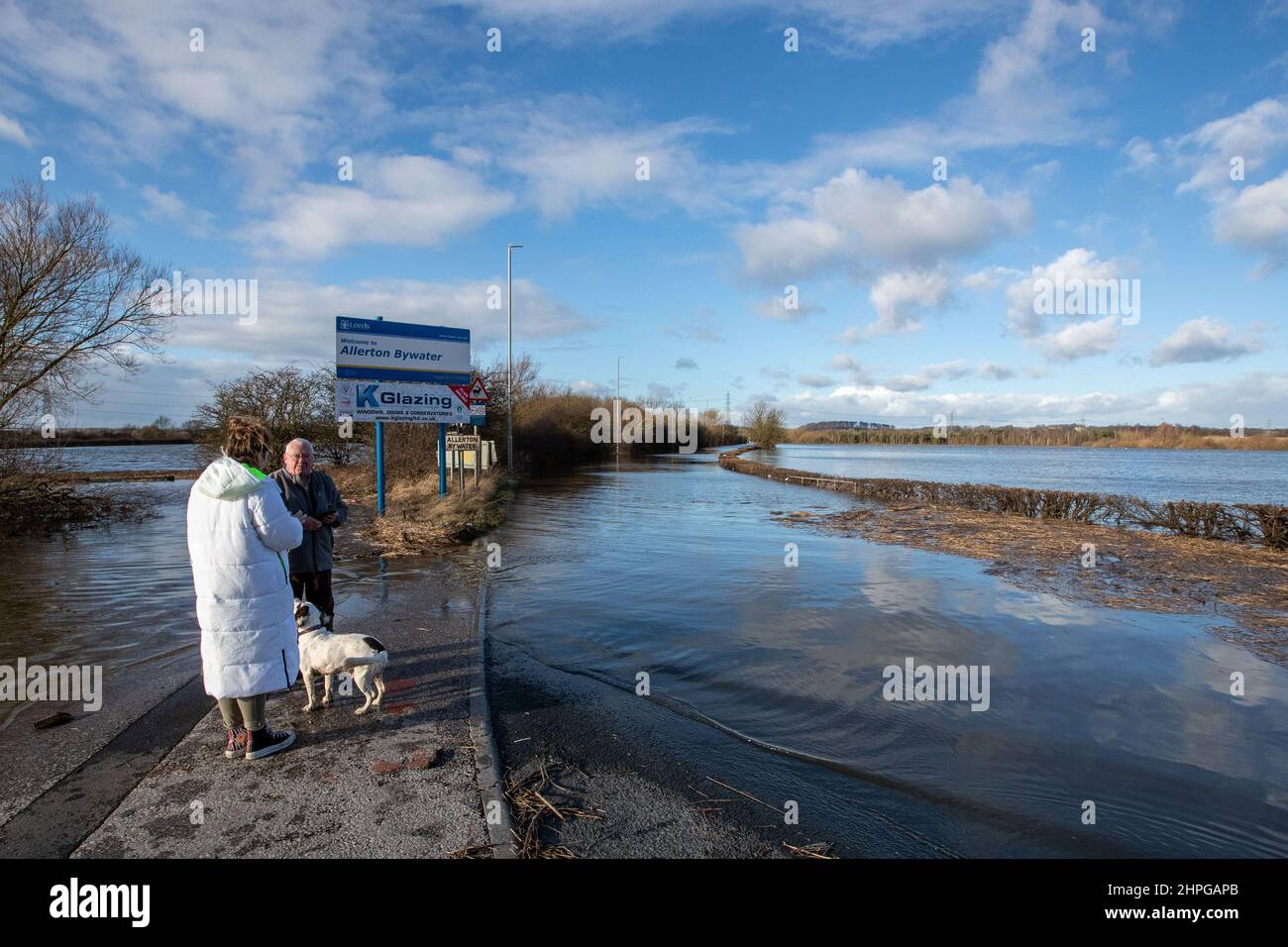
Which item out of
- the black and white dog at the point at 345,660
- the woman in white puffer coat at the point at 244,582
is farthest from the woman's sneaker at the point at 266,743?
the black and white dog at the point at 345,660

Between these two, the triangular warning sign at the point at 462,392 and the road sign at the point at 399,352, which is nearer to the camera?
the road sign at the point at 399,352

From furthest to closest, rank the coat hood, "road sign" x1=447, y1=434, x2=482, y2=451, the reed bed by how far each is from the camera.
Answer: "road sign" x1=447, y1=434, x2=482, y2=451, the reed bed, the coat hood

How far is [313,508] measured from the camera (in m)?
5.28

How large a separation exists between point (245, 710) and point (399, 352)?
1273 centimetres

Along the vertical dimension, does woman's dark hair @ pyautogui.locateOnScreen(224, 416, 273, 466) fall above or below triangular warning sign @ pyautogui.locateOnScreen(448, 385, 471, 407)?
below

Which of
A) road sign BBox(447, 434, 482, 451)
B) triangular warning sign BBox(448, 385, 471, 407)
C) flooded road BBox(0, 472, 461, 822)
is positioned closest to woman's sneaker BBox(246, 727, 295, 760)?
flooded road BBox(0, 472, 461, 822)

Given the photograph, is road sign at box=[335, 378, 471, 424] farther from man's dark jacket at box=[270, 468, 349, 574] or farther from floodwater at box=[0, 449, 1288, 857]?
man's dark jacket at box=[270, 468, 349, 574]

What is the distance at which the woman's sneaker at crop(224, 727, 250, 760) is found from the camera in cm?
383

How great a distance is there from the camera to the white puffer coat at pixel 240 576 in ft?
11.7

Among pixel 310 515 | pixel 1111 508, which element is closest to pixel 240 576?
pixel 310 515

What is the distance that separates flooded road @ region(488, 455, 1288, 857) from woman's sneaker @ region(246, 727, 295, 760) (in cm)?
249

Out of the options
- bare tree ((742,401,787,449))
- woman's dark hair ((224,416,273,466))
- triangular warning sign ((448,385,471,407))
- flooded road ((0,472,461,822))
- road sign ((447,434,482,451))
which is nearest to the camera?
woman's dark hair ((224,416,273,466))

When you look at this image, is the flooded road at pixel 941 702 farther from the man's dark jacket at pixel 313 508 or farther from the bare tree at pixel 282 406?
the bare tree at pixel 282 406
